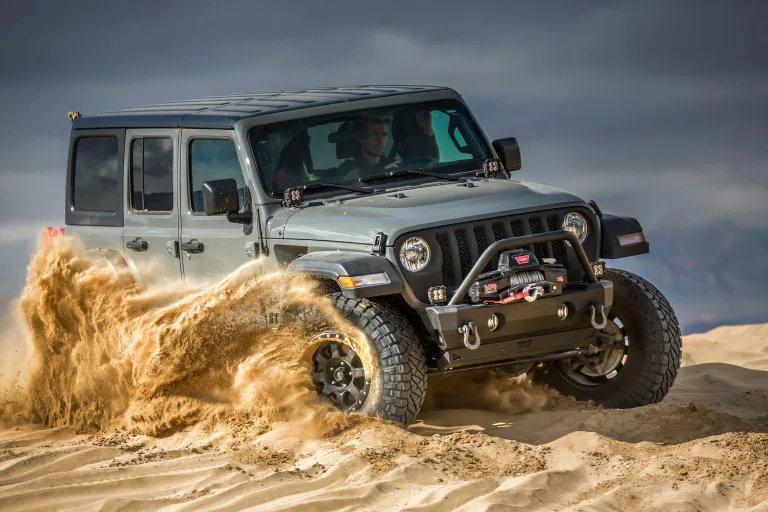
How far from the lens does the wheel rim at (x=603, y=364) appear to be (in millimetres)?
9062

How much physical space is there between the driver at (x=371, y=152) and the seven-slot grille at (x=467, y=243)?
121 cm

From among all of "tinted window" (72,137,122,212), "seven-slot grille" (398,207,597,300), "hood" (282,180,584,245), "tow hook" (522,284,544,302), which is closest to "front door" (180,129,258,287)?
"hood" (282,180,584,245)

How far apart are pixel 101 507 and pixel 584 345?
3258 millimetres

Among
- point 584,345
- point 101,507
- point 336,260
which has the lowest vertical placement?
point 101,507

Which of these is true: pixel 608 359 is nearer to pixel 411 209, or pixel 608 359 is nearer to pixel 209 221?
pixel 411 209

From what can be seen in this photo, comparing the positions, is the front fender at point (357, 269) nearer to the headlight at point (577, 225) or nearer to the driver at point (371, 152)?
the driver at point (371, 152)

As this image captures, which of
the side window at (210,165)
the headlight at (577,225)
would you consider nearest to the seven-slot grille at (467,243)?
the headlight at (577,225)

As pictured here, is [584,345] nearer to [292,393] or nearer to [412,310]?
[412,310]

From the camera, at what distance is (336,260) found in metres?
8.00

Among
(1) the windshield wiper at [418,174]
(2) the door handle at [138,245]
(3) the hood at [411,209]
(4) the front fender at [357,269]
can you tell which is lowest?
(4) the front fender at [357,269]

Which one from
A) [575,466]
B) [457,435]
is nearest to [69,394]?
[457,435]

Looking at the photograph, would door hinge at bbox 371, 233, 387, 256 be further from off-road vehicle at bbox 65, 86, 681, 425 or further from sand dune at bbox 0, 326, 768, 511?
sand dune at bbox 0, 326, 768, 511

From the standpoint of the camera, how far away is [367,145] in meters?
9.32

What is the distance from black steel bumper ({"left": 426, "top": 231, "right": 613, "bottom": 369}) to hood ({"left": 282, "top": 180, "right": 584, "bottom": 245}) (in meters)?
0.41
